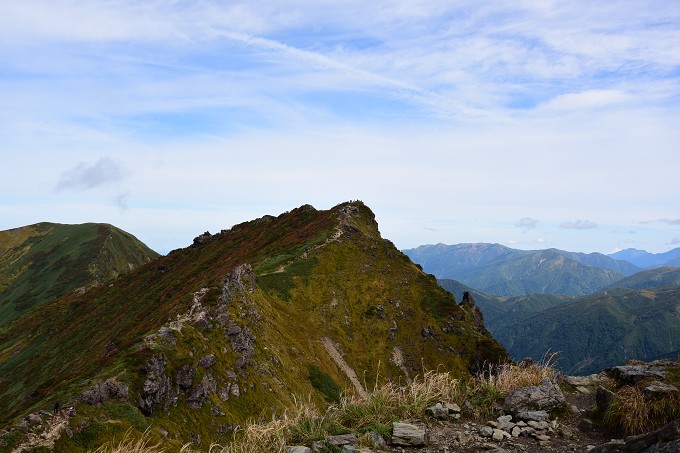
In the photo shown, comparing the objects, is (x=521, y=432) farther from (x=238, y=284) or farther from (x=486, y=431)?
(x=238, y=284)

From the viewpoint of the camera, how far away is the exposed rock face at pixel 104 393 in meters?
45.3

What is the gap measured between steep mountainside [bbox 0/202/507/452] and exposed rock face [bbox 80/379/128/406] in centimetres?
13

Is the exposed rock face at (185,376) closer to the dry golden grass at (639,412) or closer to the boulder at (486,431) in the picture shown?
the boulder at (486,431)

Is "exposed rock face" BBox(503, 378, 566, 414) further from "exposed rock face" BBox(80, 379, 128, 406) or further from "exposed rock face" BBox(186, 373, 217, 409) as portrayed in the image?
"exposed rock face" BBox(186, 373, 217, 409)

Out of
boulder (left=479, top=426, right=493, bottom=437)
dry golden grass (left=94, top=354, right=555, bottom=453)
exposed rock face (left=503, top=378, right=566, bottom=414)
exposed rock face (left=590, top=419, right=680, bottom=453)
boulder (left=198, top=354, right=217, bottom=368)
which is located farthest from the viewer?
boulder (left=198, top=354, right=217, bottom=368)

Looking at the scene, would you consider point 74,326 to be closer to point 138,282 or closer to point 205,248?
point 138,282

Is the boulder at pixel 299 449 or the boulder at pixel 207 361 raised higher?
the boulder at pixel 299 449

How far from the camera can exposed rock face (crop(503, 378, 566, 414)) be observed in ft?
44.2

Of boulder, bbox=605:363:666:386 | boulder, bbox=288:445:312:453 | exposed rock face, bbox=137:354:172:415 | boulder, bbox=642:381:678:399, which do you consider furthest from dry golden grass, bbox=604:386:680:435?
exposed rock face, bbox=137:354:172:415

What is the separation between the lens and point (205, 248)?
161 m

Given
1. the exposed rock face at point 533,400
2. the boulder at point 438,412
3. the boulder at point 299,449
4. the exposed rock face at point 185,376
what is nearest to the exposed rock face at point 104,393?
the exposed rock face at point 185,376

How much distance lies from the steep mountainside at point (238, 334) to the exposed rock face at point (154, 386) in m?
0.13

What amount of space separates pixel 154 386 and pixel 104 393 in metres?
5.49

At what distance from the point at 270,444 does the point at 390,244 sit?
123m
